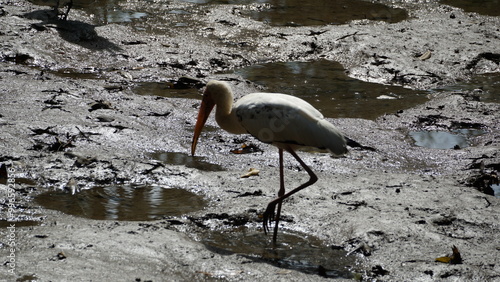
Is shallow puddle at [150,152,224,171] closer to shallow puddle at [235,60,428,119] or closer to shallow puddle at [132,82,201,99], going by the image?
shallow puddle at [132,82,201,99]

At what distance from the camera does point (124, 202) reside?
4723 mm

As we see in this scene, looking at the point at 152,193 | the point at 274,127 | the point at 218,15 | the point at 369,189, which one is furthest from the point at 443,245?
the point at 218,15

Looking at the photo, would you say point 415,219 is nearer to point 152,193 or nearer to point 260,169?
point 260,169

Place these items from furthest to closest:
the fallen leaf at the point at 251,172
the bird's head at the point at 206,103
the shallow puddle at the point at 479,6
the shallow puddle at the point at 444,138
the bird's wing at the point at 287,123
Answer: the shallow puddle at the point at 479,6
the shallow puddle at the point at 444,138
the fallen leaf at the point at 251,172
the bird's head at the point at 206,103
the bird's wing at the point at 287,123

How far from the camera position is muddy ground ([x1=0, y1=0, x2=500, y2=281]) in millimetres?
3887

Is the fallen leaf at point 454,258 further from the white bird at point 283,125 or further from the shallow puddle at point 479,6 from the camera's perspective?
the shallow puddle at point 479,6

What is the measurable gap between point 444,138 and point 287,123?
2.80 m

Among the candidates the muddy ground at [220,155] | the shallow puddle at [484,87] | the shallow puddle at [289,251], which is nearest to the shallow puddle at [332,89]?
the muddy ground at [220,155]

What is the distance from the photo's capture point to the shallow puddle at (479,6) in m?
11.9

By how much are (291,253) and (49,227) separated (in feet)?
5.09

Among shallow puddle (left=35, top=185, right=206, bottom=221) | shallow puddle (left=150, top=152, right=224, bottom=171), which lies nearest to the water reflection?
shallow puddle (left=150, top=152, right=224, bottom=171)

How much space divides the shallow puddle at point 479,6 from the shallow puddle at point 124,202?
8822 mm

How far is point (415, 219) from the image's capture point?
4551 millimetres

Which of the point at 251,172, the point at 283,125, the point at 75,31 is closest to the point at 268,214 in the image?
the point at 283,125
